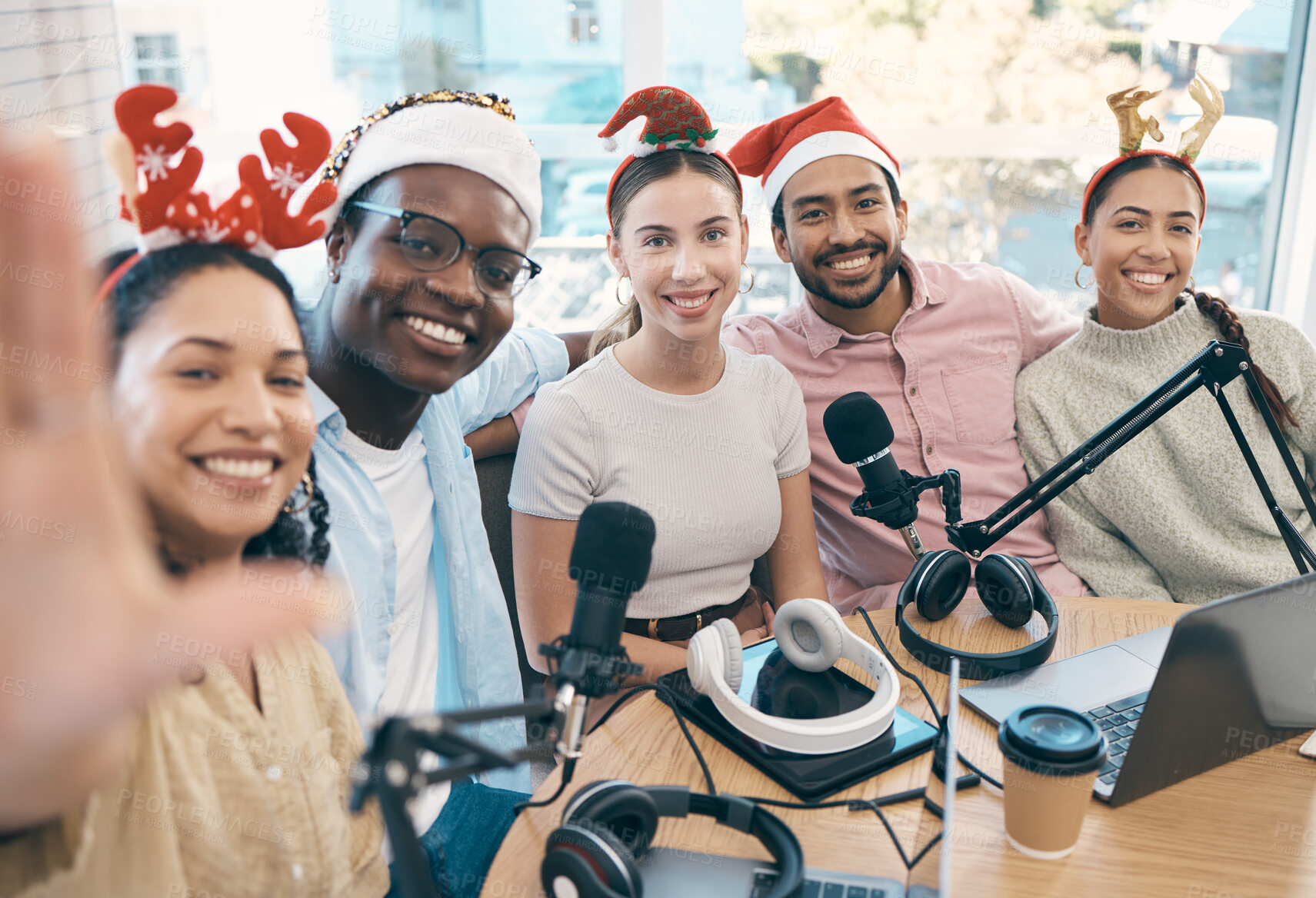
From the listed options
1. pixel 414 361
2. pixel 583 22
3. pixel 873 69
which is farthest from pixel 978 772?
pixel 583 22

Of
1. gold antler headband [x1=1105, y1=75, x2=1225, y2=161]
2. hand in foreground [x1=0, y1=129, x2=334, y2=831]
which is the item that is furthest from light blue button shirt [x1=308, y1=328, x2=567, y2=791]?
gold antler headband [x1=1105, y1=75, x2=1225, y2=161]

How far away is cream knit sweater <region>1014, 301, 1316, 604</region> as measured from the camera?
178 cm

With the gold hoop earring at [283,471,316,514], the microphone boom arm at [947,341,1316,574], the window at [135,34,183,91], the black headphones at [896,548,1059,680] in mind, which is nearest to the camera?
the gold hoop earring at [283,471,316,514]

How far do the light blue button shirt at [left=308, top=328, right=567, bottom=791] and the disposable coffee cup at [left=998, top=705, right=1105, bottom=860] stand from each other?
698 millimetres

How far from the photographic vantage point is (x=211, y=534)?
81 centimetres

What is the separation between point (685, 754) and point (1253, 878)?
58 centimetres

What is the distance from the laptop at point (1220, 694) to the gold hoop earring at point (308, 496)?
2.88ft

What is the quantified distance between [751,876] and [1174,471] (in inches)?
56.1

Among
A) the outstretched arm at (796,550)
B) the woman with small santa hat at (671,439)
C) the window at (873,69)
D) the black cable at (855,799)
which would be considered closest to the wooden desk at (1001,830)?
the black cable at (855,799)

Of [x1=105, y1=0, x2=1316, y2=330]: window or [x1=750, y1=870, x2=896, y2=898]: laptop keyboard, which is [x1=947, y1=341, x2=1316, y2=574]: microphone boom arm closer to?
[x1=750, y1=870, x2=896, y2=898]: laptop keyboard

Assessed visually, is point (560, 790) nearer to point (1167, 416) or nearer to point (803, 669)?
point (803, 669)

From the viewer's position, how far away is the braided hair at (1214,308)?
70.1 inches

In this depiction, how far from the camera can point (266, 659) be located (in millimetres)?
933

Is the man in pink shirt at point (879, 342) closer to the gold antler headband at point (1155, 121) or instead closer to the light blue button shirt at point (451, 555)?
the gold antler headband at point (1155, 121)
